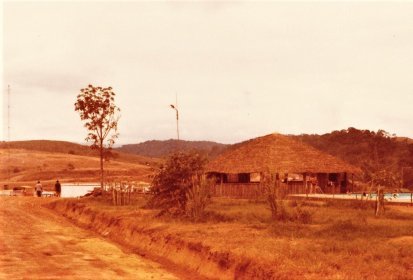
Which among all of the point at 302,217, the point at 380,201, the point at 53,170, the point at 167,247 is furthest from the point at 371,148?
the point at 167,247

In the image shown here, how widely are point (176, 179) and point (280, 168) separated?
15.9 m

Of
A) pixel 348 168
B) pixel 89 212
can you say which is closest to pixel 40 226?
pixel 89 212

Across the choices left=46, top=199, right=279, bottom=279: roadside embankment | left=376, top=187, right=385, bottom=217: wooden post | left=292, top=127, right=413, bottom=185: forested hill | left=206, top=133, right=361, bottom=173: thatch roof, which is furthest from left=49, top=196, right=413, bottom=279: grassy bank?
left=292, top=127, right=413, bottom=185: forested hill

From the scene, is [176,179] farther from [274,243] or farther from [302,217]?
[274,243]

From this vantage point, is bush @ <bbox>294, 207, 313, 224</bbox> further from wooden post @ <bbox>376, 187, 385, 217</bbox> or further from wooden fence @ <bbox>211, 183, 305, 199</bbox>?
wooden fence @ <bbox>211, 183, 305, 199</bbox>

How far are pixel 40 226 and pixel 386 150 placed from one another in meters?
65.4

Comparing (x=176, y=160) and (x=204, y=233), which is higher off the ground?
(x=176, y=160)

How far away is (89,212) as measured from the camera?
2947 centimetres

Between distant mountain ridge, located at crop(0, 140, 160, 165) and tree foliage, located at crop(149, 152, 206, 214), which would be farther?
distant mountain ridge, located at crop(0, 140, 160, 165)

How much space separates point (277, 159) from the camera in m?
41.2

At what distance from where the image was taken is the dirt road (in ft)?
44.8

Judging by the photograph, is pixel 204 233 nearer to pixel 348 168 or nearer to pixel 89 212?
pixel 89 212

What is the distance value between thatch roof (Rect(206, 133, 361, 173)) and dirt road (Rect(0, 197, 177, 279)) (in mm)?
18379

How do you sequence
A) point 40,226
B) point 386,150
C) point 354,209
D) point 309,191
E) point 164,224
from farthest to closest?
point 386,150 → point 309,191 → point 354,209 → point 40,226 → point 164,224
